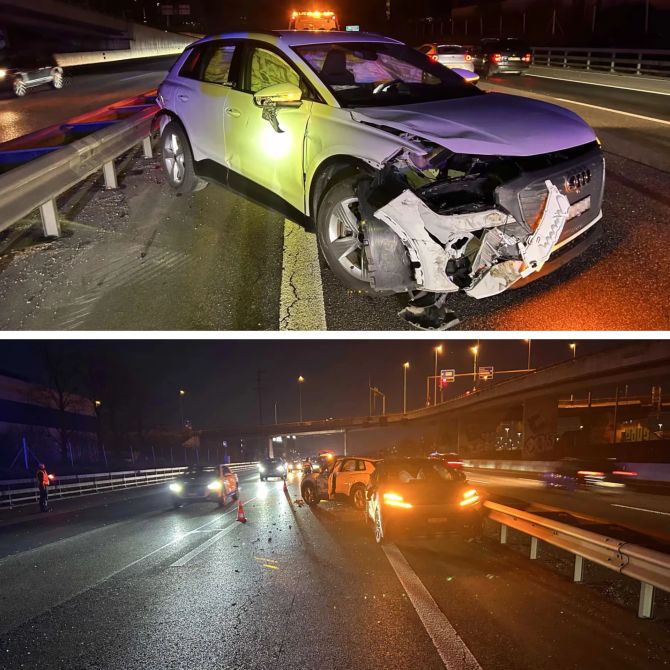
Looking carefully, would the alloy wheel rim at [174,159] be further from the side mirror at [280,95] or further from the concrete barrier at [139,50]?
the concrete barrier at [139,50]

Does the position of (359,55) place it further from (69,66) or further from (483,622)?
(69,66)

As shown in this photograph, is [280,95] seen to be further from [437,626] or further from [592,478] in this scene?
[592,478]

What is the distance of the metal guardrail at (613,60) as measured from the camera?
35469 mm

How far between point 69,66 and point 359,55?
36.5m

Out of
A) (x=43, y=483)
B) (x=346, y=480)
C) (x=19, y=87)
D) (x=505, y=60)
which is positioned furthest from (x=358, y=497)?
(x=505, y=60)

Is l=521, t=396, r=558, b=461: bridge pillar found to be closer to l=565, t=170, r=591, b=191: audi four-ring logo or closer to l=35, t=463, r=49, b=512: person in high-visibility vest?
l=35, t=463, r=49, b=512: person in high-visibility vest

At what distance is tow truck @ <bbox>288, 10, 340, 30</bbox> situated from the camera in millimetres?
32844

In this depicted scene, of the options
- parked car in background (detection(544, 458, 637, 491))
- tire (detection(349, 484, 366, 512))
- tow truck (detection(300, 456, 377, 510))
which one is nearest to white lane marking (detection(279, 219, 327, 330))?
tow truck (detection(300, 456, 377, 510))

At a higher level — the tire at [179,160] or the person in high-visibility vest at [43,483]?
the tire at [179,160]

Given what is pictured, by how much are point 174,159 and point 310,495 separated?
9.19 meters

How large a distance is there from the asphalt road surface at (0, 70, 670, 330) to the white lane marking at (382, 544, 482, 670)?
2382 mm

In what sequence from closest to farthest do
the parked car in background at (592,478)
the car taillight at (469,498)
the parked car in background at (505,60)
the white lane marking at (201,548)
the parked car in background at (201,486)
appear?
1. the white lane marking at (201,548)
2. the car taillight at (469,498)
3. the parked car in background at (201,486)
4. the parked car in background at (592,478)
5. the parked car in background at (505,60)

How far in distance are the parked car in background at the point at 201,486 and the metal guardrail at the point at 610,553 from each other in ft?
34.6

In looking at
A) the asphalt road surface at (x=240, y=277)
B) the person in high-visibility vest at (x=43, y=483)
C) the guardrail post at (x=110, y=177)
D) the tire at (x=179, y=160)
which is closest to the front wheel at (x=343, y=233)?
the asphalt road surface at (x=240, y=277)
